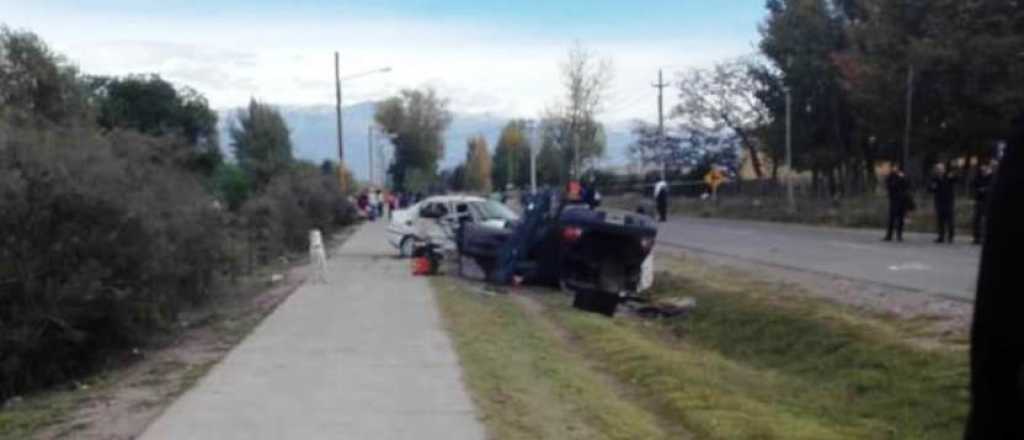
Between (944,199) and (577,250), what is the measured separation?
28.1 ft

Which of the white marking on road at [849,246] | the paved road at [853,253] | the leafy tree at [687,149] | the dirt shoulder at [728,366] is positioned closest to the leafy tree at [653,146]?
the leafy tree at [687,149]

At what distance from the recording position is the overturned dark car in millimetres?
23469

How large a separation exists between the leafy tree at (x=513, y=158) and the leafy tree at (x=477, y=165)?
1112mm

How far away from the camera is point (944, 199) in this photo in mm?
27734

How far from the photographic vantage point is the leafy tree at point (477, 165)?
114188mm

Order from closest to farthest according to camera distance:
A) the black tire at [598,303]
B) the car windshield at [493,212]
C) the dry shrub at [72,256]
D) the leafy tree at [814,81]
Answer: the dry shrub at [72,256]
the black tire at [598,303]
the car windshield at [493,212]
the leafy tree at [814,81]

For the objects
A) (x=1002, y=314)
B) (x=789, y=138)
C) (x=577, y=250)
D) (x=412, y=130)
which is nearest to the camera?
(x=1002, y=314)

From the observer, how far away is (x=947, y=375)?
1186cm

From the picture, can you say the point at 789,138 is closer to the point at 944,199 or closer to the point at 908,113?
the point at 908,113

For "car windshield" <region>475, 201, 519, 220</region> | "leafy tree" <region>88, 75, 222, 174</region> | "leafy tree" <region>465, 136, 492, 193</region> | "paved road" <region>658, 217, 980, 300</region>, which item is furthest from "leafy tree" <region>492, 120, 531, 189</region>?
"car windshield" <region>475, 201, 519, 220</region>

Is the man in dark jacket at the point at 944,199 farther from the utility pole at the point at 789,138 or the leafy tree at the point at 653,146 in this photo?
the leafy tree at the point at 653,146

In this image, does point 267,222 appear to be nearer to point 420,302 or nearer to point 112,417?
point 420,302

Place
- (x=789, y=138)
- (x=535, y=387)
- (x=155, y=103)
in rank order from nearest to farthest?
1. (x=535, y=387)
2. (x=789, y=138)
3. (x=155, y=103)

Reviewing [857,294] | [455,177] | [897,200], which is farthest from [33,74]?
[455,177]
